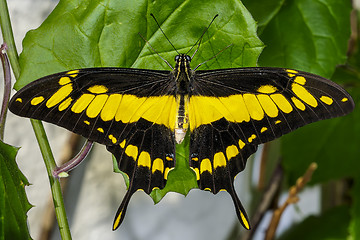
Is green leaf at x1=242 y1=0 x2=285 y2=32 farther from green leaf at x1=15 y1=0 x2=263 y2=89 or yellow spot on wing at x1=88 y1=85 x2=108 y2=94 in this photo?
yellow spot on wing at x1=88 y1=85 x2=108 y2=94

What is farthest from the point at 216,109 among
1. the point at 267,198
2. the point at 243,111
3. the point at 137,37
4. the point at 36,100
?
the point at 267,198

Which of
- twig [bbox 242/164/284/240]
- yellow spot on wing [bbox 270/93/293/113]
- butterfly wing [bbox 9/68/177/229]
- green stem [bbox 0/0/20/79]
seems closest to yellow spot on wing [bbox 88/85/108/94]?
butterfly wing [bbox 9/68/177/229]

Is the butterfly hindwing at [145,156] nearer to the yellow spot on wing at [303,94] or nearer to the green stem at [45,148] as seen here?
the green stem at [45,148]

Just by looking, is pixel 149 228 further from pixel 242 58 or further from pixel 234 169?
pixel 242 58

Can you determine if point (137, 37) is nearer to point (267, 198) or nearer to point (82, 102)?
point (82, 102)

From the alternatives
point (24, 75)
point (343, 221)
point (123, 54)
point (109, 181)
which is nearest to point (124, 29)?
point (123, 54)

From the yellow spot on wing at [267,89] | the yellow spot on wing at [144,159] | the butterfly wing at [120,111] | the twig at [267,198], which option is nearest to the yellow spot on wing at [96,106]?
the butterfly wing at [120,111]
